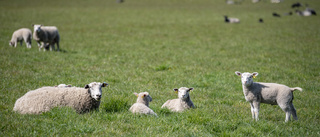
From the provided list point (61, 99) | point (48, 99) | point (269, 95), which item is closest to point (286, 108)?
point (269, 95)

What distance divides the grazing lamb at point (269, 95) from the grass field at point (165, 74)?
0.33 metres

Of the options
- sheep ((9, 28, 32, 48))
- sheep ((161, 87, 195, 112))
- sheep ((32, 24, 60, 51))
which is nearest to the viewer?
sheep ((161, 87, 195, 112))

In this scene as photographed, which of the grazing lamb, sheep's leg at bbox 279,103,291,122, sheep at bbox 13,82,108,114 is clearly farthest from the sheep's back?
sheep's leg at bbox 279,103,291,122

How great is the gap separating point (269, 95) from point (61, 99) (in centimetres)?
492

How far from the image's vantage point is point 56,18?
35.7 m

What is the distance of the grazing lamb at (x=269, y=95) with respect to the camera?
704cm

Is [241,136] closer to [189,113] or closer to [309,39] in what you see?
[189,113]

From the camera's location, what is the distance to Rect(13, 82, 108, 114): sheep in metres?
6.91

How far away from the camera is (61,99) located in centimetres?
714

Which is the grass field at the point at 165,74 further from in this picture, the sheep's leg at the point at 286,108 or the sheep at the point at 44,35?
the sheep at the point at 44,35

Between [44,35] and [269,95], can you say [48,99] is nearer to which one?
[269,95]

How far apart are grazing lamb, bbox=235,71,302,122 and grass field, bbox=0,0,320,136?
335mm

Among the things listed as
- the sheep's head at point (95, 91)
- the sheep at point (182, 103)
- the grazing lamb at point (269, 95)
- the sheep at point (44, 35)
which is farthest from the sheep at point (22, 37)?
the grazing lamb at point (269, 95)

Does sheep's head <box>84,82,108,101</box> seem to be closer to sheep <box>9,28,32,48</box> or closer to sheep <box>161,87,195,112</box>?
sheep <box>161,87,195,112</box>
